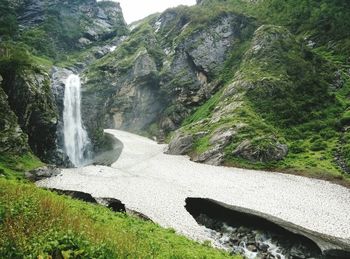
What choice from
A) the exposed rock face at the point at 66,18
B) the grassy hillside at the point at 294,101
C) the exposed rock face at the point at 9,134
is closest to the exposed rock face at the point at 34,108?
the exposed rock face at the point at 9,134

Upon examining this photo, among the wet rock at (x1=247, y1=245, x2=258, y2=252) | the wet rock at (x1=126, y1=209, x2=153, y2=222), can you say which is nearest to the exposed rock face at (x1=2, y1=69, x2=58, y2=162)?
the wet rock at (x1=126, y1=209, x2=153, y2=222)

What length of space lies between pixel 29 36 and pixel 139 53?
55.5 meters

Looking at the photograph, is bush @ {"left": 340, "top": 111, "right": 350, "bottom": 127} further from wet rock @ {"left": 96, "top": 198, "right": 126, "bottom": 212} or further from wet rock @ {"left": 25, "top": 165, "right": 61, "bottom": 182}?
wet rock @ {"left": 25, "top": 165, "right": 61, "bottom": 182}

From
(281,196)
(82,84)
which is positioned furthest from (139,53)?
(281,196)

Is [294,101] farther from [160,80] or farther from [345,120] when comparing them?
[160,80]

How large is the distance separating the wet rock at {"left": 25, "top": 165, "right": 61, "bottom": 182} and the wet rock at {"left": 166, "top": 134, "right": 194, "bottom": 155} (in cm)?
3203

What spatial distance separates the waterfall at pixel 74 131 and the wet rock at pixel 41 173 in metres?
26.5

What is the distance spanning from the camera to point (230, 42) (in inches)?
5443

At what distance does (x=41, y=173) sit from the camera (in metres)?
57.6

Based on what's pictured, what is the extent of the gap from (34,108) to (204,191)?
3886cm

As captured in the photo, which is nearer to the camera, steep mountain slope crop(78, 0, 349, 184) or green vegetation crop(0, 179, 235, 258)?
green vegetation crop(0, 179, 235, 258)

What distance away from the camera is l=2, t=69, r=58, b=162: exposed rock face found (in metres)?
69.1

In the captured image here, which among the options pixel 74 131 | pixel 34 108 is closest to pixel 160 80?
pixel 74 131

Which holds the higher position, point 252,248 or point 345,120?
point 345,120
